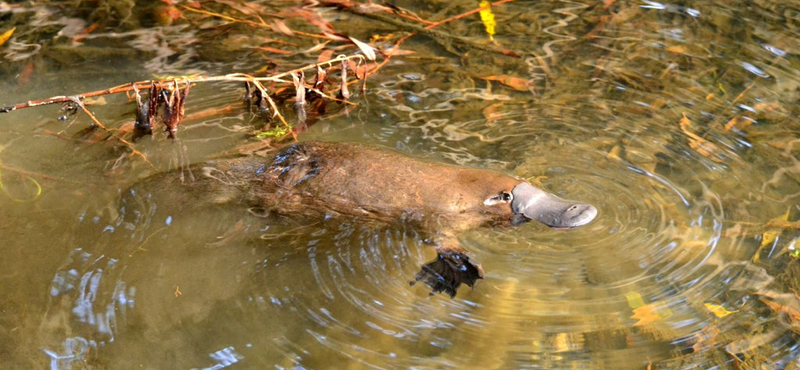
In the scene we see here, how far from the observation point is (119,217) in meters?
3.23

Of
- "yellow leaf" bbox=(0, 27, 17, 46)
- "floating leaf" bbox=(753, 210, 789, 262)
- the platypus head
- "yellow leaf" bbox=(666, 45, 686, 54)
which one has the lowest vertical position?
"floating leaf" bbox=(753, 210, 789, 262)

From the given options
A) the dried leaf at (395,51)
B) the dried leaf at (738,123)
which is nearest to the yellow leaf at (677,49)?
the dried leaf at (738,123)

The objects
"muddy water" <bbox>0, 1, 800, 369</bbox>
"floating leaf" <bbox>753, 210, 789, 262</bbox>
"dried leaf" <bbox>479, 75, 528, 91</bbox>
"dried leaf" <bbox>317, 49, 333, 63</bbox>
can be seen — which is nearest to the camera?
"muddy water" <bbox>0, 1, 800, 369</bbox>

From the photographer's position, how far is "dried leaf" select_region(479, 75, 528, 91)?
4.15 m

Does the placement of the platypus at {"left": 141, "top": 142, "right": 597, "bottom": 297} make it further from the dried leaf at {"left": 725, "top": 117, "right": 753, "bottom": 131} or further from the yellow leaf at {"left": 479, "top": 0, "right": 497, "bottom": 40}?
the yellow leaf at {"left": 479, "top": 0, "right": 497, "bottom": 40}

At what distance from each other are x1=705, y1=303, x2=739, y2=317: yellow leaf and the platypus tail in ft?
2.81

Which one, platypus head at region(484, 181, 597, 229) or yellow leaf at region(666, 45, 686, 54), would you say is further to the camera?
yellow leaf at region(666, 45, 686, 54)

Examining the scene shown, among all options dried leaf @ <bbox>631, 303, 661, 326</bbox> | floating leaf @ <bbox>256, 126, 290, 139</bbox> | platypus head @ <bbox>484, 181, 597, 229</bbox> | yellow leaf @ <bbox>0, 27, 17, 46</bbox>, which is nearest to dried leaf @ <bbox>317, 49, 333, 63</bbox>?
floating leaf @ <bbox>256, 126, 290, 139</bbox>

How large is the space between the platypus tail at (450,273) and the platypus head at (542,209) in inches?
13.9

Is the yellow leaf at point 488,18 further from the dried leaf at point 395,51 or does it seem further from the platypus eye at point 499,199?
the platypus eye at point 499,199

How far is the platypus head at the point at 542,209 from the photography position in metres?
3.12

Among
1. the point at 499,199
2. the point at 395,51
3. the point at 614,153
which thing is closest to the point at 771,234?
the point at 614,153

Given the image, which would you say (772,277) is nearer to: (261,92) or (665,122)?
(665,122)

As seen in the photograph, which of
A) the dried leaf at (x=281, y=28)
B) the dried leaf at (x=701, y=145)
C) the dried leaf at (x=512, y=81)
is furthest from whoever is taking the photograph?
the dried leaf at (x=281, y=28)
